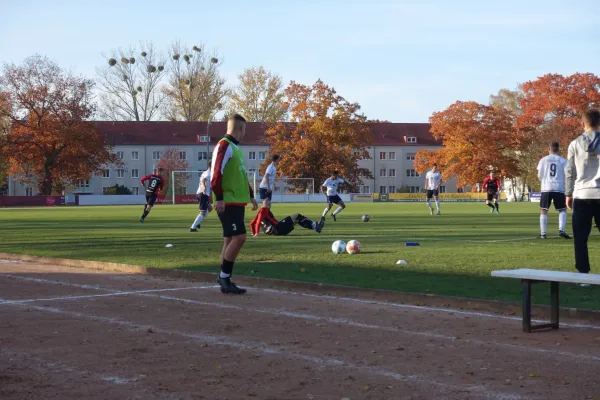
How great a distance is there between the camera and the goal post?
79.3 meters

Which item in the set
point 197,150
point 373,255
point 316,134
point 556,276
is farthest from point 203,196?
point 197,150

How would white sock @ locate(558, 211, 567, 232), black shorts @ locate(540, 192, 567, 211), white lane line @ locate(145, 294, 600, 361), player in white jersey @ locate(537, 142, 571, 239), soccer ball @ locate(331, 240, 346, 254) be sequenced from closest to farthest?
white lane line @ locate(145, 294, 600, 361), soccer ball @ locate(331, 240, 346, 254), player in white jersey @ locate(537, 142, 571, 239), black shorts @ locate(540, 192, 567, 211), white sock @ locate(558, 211, 567, 232)

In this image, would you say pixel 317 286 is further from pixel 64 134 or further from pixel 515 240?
pixel 64 134

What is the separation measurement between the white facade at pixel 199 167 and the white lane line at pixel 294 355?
101 m

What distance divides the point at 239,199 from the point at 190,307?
191 cm

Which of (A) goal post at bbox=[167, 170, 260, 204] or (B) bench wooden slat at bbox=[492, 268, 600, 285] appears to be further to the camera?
(A) goal post at bbox=[167, 170, 260, 204]

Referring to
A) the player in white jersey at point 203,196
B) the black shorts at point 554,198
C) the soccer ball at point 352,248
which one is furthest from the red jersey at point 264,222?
the black shorts at point 554,198

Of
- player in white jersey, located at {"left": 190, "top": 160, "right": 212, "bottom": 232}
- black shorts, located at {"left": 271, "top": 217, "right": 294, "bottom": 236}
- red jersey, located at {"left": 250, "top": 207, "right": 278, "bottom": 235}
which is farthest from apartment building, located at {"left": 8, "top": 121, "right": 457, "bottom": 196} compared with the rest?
black shorts, located at {"left": 271, "top": 217, "right": 294, "bottom": 236}

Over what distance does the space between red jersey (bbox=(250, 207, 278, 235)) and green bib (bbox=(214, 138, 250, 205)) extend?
9609mm

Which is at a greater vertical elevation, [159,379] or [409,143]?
[409,143]

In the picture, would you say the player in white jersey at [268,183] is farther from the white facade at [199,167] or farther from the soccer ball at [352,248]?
the white facade at [199,167]

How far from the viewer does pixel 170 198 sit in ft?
261

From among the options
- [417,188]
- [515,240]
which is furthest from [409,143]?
[515,240]

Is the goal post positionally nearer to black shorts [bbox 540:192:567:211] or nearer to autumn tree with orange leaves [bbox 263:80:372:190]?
autumn tree with orange leaves [bbox 263:80:372:190]
